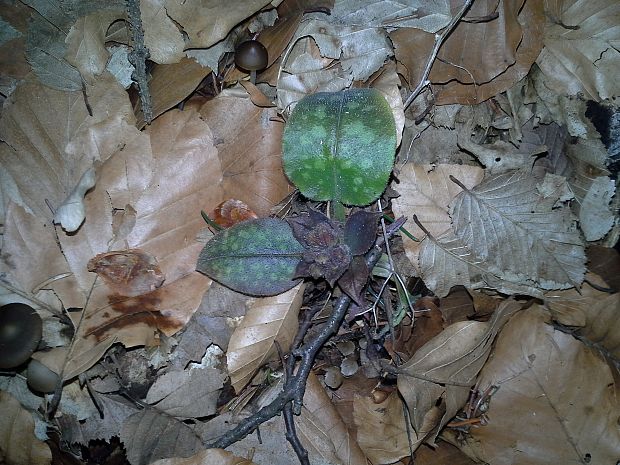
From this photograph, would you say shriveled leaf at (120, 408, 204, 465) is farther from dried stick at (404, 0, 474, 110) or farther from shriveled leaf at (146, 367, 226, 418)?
dried stick at (404, 0, 474, 110)

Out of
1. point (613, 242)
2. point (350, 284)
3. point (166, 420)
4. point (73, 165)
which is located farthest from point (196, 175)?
point (613, 242)

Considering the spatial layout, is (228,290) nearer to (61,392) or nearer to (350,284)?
(350,284)

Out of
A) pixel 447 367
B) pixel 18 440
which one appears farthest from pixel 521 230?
pixel 18 440

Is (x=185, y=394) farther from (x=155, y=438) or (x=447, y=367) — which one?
(x=447, y=367)

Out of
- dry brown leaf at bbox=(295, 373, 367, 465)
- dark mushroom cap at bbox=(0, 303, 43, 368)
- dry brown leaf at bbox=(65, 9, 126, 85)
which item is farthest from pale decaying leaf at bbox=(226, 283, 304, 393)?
dry brown leaf at bbox=(65, 9, 126, 85)

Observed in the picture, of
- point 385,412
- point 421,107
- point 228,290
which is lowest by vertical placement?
point 385,412

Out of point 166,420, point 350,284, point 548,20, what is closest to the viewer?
point 350,284

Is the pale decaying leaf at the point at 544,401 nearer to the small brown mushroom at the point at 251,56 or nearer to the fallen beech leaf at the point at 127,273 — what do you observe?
the fallen beech leaf at the point at 127,273
